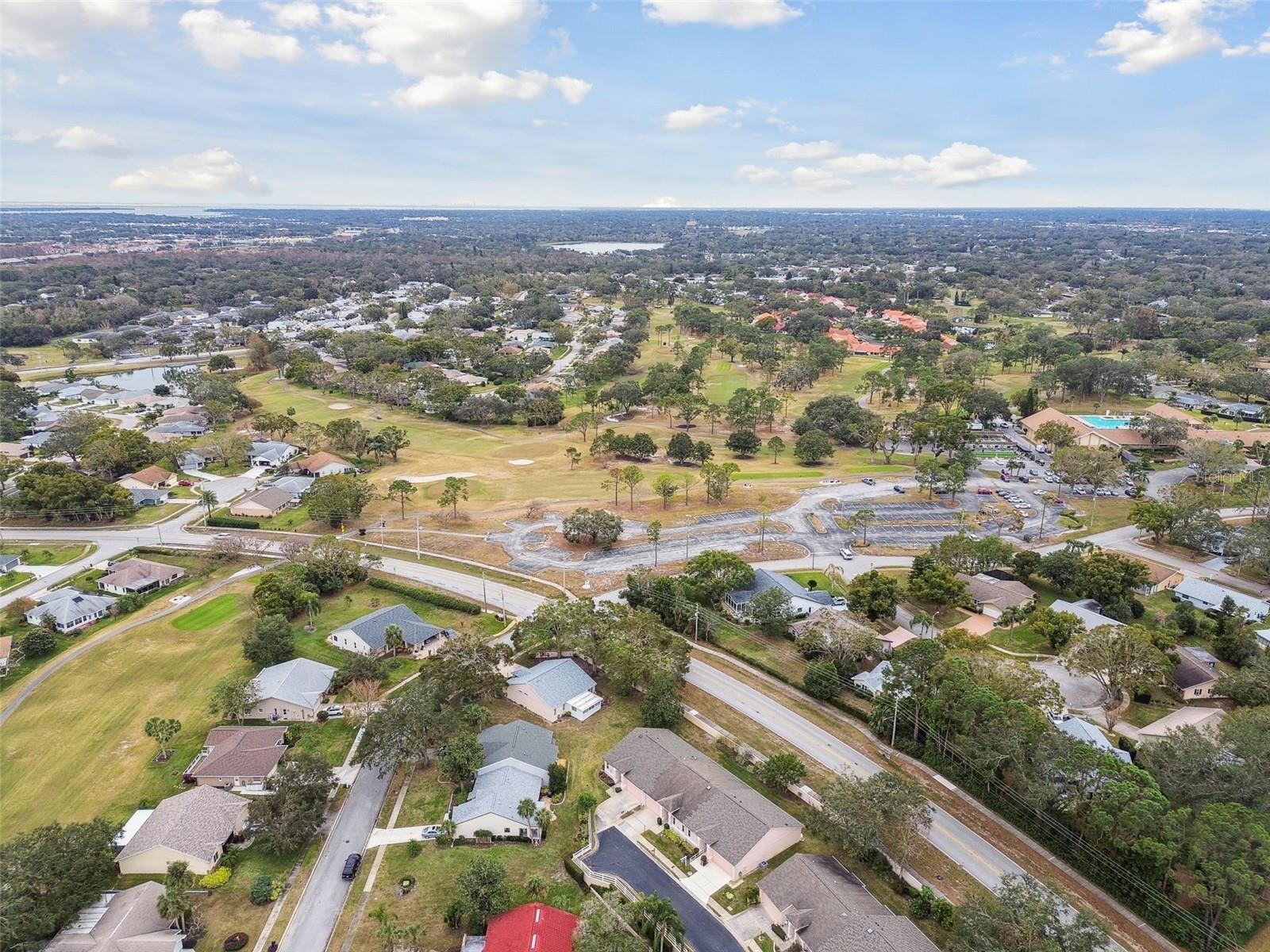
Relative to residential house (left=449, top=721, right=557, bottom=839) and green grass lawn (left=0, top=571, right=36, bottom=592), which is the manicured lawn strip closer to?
green grass lawn (left=0, top=571, right=36, bottom=592)

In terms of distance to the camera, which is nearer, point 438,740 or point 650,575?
point 438,740

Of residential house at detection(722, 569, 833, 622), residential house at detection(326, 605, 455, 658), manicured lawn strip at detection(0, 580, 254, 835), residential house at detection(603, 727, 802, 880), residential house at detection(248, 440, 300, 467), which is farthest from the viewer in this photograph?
residential house at detection(248, 440, 300, 467)

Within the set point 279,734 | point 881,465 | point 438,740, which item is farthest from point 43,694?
point 881,465

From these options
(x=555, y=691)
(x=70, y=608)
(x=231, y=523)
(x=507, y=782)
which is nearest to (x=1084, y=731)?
(x=555, y=691)

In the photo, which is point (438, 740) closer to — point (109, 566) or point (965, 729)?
point (965, 729)

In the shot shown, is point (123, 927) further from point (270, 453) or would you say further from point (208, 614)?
point (270, 453)

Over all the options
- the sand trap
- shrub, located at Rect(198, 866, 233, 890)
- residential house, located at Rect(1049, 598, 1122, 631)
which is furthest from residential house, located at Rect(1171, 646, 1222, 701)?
the sand trap
